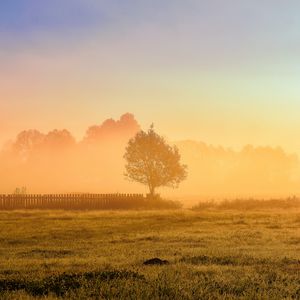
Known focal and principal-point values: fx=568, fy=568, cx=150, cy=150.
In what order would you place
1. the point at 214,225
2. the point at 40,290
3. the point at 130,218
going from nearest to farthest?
the point at 40,290 < the point at 214,225 < the point at 130,218

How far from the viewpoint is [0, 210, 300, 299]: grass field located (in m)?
14.4

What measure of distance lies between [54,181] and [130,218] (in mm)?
136301

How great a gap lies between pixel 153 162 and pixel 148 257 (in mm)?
51933

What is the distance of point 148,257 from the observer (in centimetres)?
2112

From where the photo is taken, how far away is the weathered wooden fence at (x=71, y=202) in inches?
2335

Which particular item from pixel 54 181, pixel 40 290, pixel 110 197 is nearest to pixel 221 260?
pixel 40 290

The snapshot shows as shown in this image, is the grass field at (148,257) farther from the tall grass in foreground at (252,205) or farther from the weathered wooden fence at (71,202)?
the weathered wooden fence at (71,202)

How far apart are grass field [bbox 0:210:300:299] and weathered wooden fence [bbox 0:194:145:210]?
2185 centimetres

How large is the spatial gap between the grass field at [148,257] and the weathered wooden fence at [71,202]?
2185 cm

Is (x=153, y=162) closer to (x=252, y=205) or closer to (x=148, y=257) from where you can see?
(x=252, y=205)

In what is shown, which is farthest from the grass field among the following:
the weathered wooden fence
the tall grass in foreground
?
the weathered wooden fence

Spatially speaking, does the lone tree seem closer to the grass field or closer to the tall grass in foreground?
the tall grass in foreground

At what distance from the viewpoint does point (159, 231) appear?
32.6 m

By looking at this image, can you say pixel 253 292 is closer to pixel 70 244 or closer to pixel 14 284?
pixel 14 284
